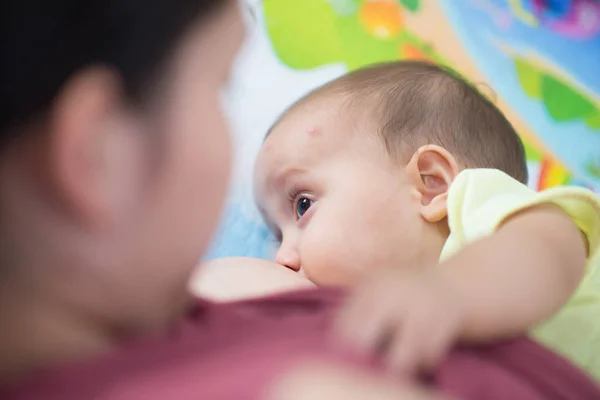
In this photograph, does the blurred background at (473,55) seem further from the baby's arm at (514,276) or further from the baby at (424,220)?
the baby's arm at (514,276)

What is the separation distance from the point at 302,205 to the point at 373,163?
4.2 inches

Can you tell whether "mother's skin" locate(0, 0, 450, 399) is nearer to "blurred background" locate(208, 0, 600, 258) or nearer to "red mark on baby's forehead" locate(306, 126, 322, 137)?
"red mark on baby's forehead" locate(306, 126, 322, 137)

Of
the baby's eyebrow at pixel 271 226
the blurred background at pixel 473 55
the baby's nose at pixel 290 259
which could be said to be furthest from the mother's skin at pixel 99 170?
the blurred background at pixel 473 55

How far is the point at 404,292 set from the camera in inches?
18.1

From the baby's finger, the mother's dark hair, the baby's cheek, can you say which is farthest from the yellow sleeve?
the mother's dark hair

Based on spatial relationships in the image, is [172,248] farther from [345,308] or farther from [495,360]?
[495,360]

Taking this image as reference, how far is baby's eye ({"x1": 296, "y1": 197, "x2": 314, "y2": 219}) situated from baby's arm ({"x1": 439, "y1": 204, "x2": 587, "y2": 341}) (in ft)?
0.97

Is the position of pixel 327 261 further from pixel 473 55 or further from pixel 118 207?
pixel 473 55

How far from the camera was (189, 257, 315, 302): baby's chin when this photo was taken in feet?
2.42

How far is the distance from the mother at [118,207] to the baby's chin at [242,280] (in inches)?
10.7

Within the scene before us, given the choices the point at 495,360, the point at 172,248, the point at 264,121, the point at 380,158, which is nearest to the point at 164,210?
the point at 172,248

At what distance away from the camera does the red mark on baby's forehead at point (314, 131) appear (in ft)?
2.89

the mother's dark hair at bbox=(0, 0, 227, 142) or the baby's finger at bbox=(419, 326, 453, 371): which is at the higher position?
the mother's dark hair at bbox=(0, 0, 227, 142)

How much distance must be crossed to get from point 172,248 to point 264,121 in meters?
0.76
